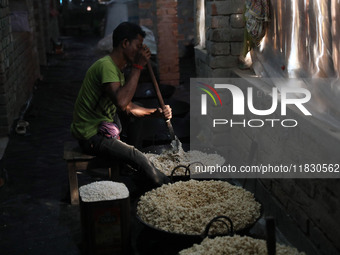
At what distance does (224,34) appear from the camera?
5723 mm

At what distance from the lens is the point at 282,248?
123 inches

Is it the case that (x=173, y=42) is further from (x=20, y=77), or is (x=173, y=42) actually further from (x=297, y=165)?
(x=297, y=165)

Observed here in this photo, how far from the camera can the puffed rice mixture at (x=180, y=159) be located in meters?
4.98

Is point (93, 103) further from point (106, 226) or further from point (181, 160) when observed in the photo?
point (106, 226)

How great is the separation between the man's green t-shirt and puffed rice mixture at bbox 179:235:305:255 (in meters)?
2.00

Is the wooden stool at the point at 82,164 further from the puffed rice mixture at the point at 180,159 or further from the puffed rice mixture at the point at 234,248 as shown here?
the puffed rice mixture at the point at 234,248

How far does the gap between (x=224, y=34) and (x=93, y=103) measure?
1.89m

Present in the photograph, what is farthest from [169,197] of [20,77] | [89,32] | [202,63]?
[89,32]

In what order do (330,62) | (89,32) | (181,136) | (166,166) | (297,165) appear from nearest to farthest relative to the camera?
(330,62)
(297,165)
(166,166)
(181,136)
(89,32)

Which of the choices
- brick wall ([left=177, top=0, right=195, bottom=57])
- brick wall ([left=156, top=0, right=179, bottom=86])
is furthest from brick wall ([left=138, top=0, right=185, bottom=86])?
brick wall ([left=177, top=0, right=195, bottom=57])

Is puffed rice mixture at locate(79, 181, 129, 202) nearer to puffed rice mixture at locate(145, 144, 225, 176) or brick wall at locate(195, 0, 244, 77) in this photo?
puffed rice mixture at locate(145, 144, 225, 176)

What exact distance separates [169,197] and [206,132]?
8.39 ft

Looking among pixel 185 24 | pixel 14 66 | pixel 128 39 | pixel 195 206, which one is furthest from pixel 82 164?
pixel 185 24

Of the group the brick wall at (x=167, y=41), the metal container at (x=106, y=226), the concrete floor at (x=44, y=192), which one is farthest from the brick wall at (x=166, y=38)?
the metal container at (x=106, y=226)
